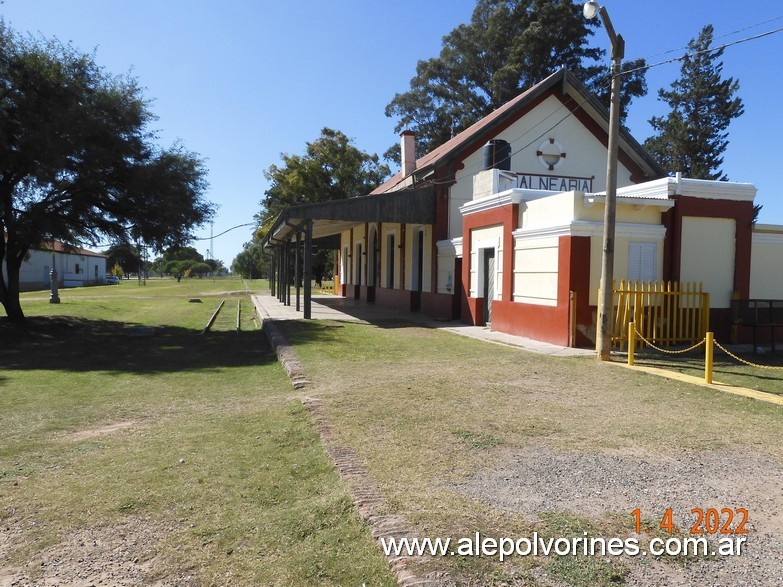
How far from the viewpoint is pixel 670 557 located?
330cm

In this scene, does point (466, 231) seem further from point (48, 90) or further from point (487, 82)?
point (487, 82)

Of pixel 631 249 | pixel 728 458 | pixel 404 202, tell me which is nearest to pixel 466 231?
pixel 404 202

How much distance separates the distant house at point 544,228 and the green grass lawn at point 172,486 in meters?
6.93

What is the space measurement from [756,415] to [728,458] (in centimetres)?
217

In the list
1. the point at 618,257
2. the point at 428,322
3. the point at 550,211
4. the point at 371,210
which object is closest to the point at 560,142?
the point at 371,210

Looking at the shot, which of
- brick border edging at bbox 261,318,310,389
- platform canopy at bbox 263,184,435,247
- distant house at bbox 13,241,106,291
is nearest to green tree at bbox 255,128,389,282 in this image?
distant house at bbox 13,241,106,291

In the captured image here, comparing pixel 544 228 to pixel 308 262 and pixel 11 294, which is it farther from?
pixel 11 294

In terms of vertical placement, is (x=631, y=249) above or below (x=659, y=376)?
above

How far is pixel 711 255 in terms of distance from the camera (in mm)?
13227

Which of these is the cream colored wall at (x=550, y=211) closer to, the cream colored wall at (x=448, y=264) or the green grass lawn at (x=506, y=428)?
the green grass lawn at (x=506, y=428)

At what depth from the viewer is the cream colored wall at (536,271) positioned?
42.4 ft

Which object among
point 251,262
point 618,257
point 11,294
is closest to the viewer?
point 618,257

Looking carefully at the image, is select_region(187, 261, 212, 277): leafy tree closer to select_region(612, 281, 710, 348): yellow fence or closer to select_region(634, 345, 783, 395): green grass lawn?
select_region(612, 281, 710, 348): yellow fence

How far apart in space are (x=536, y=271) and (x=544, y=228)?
3.55ft
